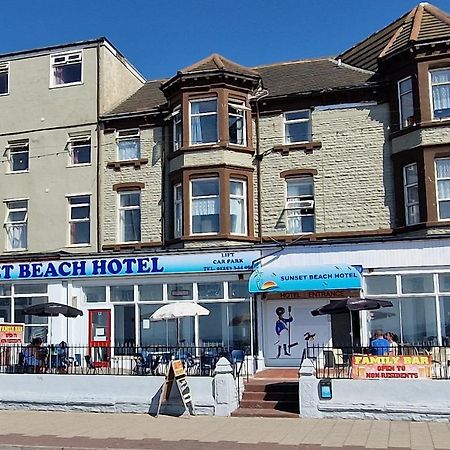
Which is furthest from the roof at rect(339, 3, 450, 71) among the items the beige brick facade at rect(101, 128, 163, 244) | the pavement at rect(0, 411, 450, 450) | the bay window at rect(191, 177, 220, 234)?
the pavement at rect(0, 411, 450, 450)

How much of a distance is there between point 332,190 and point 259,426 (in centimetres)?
1063

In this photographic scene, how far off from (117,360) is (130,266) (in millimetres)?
5257

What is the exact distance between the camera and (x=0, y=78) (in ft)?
90.6

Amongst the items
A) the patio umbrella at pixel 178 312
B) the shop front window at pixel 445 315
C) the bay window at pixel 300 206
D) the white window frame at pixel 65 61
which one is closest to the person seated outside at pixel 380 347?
the shop front window at pixel 445 315

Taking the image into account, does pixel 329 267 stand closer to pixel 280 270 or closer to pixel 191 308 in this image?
pixel 280 270

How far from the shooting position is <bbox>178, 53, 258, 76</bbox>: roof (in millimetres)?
24277

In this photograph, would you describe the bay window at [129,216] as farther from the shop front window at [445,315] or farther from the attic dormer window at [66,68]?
the shop front window at [445,315]

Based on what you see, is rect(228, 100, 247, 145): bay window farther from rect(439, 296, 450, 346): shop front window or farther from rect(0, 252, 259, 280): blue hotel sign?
rect(439, 296, 450, 346): shop front window

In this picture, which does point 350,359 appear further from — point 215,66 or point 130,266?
point 215,66

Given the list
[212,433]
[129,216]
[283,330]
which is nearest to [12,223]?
[129,216]

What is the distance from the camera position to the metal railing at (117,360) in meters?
17.4

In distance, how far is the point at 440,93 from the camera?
22.0m

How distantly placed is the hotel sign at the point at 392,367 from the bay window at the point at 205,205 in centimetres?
909

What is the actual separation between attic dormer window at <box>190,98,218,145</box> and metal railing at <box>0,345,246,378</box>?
8.03 metres
